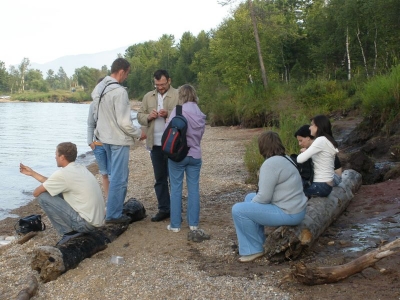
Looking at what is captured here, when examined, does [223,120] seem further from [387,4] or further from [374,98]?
[374,98]

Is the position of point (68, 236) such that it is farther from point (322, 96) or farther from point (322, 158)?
point (322, 96)

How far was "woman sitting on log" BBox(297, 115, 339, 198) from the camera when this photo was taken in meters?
6.44

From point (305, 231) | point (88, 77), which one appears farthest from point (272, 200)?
point (88, 77)

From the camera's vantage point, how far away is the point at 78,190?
19.6ft

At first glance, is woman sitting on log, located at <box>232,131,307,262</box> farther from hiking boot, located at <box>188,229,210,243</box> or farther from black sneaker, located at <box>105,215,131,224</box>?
black sneaker, located at <box>105,215,131,224</box>

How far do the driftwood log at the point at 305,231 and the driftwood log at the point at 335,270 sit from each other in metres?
0.64

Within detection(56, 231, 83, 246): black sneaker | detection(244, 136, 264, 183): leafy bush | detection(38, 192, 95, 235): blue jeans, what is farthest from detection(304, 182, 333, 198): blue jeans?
detection(244, 136, 264, 183): leafy bush

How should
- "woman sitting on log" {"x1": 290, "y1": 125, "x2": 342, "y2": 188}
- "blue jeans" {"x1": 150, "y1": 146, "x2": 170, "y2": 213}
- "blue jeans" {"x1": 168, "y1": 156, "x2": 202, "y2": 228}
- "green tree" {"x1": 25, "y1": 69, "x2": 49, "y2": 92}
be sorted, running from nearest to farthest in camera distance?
"blue jeans" {"x1": 168, "y1": 156, "x2": 202, "y2": 228}, "woman sitting on log" {"x1": 290, "y1": 125, "x2": 342, "y2": 188}, "blue jeans" {"x1": 150, "y1": 146, "x2": 170, "y2": 213}, "green tree" {"x1": 25, "y1": 69, "x2": 49, "y2": 92}

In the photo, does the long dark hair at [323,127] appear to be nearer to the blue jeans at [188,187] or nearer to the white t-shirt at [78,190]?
the blue jeans at [188,187]

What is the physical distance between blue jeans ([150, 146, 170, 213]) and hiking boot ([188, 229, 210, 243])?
3.33 feet

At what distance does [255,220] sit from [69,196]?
7.41 feet

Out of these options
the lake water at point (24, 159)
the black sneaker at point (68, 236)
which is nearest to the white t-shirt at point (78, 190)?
the black sneaker at point (68, 236)

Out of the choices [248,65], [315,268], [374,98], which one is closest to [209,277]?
[315,268]

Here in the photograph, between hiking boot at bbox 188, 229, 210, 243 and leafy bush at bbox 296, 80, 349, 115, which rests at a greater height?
leafy bush at bbox 296, 80, 349, 115
